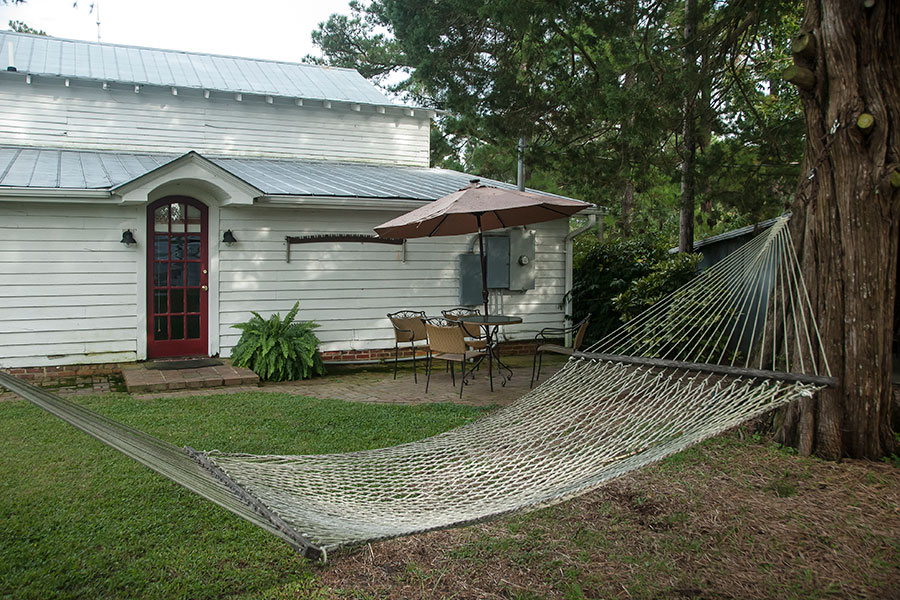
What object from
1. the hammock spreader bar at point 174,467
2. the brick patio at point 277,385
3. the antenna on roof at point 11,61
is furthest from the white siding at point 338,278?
the hammock spreader bar at point 174,467

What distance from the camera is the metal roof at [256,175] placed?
7.55m

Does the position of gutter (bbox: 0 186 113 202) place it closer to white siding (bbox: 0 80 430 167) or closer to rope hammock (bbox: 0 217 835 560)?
white siding (bbox: 0 80 430 167)

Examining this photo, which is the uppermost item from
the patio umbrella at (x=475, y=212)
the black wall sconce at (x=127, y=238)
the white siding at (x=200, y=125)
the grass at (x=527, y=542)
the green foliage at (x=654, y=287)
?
the white siding at (x=200, y=125)

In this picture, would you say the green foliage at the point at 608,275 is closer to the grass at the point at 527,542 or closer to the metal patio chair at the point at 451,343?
the metal patio chair at the point at 451,343

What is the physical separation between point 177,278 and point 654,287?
5923mm

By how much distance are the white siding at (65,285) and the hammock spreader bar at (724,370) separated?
5737 millimetres

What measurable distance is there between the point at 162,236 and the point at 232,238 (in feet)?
2.77

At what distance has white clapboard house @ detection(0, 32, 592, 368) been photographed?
7.36 m

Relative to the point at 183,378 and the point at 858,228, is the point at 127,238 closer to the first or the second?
the point at 183,378

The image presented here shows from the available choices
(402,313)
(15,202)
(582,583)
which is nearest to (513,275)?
(402,313)

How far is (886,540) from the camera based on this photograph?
128 inches

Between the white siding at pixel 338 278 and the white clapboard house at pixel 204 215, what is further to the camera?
the white siding at pixel 338 278

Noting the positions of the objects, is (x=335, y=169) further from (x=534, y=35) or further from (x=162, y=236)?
(x=534, y=35)

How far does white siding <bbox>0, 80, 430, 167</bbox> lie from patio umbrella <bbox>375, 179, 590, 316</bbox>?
16.2 ft
